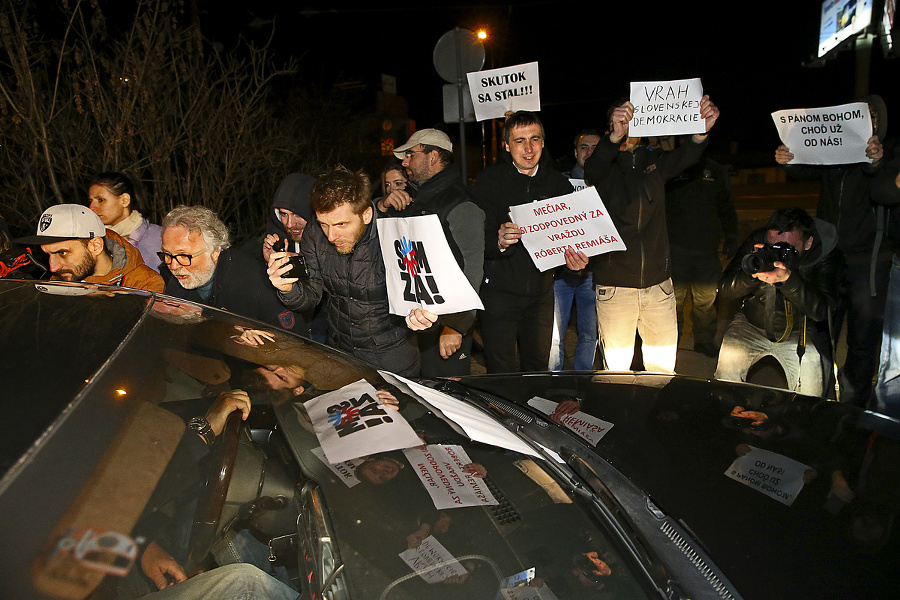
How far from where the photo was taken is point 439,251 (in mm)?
2963

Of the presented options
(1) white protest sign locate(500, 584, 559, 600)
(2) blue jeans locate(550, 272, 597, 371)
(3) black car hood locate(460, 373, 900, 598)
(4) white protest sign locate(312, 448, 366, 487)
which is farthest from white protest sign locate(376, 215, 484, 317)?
(2) blue jeans locate(550, 272, 597, 371)

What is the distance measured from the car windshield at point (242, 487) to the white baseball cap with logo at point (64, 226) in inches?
68.2

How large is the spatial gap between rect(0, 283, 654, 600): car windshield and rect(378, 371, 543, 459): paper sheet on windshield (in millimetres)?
18

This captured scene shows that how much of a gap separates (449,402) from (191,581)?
982 mm

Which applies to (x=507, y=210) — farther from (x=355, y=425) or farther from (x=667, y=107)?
(x=355, y=425)

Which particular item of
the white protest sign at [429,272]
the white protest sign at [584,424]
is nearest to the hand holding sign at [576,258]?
the white protest sign at [429,272]

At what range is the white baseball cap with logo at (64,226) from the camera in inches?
133

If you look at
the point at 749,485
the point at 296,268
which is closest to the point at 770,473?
the point at 749,485

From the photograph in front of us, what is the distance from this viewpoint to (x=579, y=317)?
16.0ft

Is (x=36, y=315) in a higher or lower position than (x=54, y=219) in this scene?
lower

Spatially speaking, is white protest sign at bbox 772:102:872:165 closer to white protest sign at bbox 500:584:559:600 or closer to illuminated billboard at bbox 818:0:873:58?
white protest sign at bbox 500:584:559:600

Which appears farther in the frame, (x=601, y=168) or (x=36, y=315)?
(x=601, y=168)

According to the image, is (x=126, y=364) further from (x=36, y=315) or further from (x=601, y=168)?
(x=601, y=168)

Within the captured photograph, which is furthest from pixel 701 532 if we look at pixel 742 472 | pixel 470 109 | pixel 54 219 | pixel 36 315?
pixel 470 109
